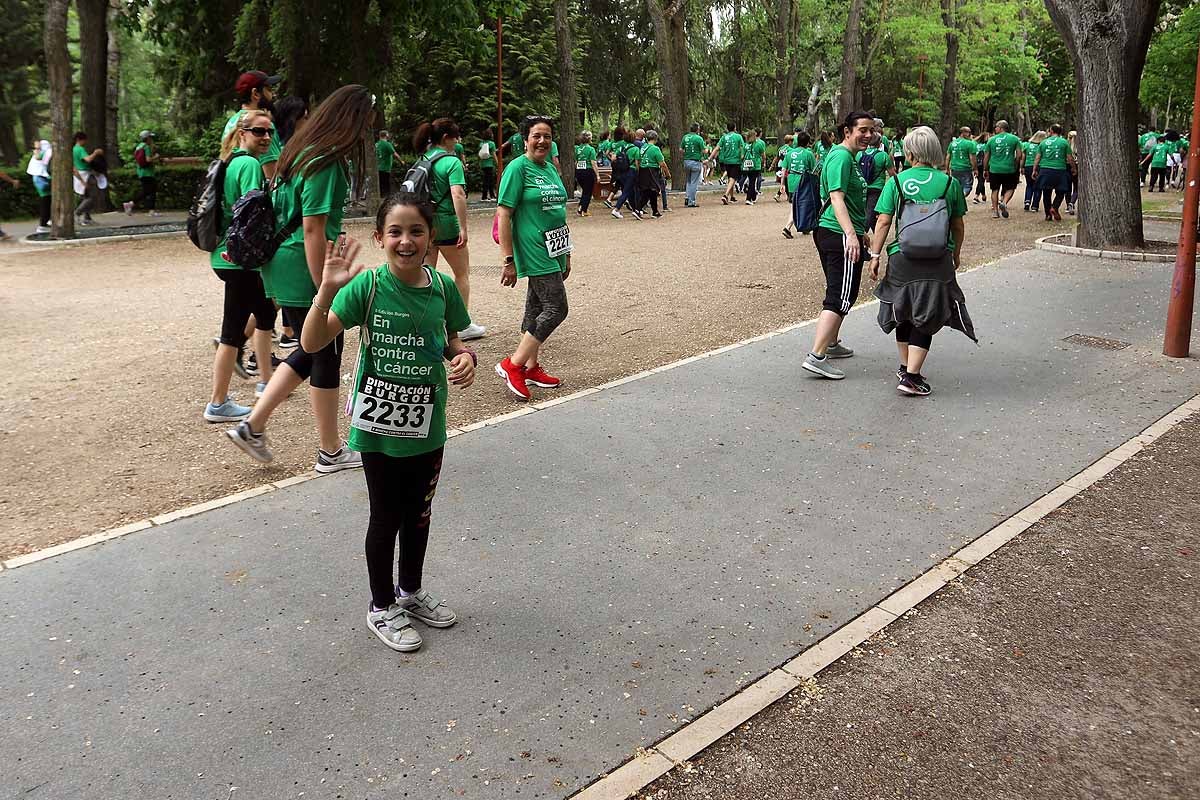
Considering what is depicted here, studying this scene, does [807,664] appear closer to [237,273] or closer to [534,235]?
[534,235]

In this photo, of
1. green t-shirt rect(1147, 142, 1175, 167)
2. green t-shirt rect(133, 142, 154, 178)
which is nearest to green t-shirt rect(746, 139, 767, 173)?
green t-shirt rect(1147, 142, 1175, 167)

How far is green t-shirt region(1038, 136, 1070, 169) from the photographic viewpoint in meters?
18.4

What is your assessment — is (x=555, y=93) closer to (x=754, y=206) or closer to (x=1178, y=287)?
(x=754, y=206)

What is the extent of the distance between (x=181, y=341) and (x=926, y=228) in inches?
251

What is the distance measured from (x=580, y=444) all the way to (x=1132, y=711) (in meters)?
3.38

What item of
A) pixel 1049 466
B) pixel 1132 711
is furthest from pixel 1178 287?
pixel 1132 711

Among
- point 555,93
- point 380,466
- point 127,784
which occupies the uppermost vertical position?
point 555,93

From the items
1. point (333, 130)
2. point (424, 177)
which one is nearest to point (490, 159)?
point (424, 177)

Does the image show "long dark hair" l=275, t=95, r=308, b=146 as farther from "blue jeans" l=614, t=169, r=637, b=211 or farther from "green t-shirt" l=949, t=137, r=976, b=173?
"blue jeans" l=614, t=169, r=637, b=211

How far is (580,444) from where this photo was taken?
6059 mm

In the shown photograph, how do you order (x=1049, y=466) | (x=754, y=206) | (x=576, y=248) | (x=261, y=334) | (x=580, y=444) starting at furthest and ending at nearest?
(x=754, y=206)
(x=576, y=248)
(x=261, y=334)
(x=580, y=444)
(x=1049, y=466)

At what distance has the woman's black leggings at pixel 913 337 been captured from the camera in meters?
7.03

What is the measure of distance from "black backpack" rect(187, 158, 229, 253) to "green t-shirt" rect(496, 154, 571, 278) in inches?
70.3

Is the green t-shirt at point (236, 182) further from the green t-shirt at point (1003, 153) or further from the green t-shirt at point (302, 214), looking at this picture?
the green t-shirt at point (1003, 153)
